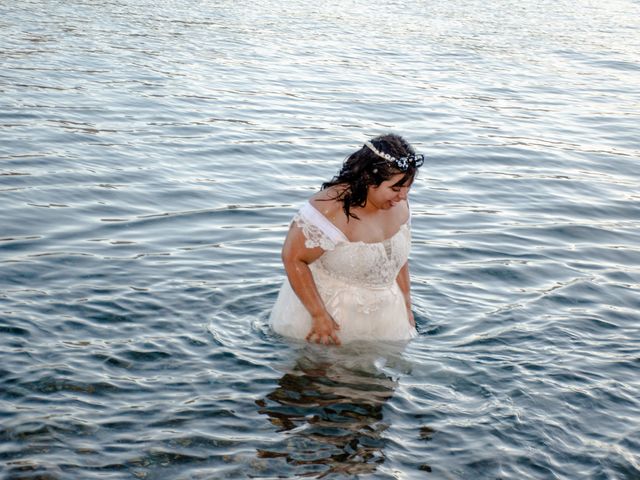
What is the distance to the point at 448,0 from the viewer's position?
32062mm

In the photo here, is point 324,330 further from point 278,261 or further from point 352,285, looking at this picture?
point 278,261

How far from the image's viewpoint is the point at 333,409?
24.6 feet


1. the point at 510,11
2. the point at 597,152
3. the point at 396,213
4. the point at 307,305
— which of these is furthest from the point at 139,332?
the point at 510,11

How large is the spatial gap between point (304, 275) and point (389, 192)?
862mm

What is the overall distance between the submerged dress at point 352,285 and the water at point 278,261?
0.18m

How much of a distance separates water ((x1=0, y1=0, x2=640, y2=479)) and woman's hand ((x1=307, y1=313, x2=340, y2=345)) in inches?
4.4

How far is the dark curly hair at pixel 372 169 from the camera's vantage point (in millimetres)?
7527

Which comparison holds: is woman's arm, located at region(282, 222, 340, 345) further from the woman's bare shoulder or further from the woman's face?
the woman's face

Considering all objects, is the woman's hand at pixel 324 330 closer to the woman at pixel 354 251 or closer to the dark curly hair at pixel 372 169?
the woman at pixel 354 251

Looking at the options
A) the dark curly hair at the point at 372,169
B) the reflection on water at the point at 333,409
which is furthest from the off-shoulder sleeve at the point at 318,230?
the reflection on water at the point at 333,409

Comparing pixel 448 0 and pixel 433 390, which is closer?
→ pixel 433 390

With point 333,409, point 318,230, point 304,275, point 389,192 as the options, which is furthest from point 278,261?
point 333,409

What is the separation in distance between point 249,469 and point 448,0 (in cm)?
2709

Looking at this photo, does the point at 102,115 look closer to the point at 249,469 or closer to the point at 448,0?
the point at 249,469
